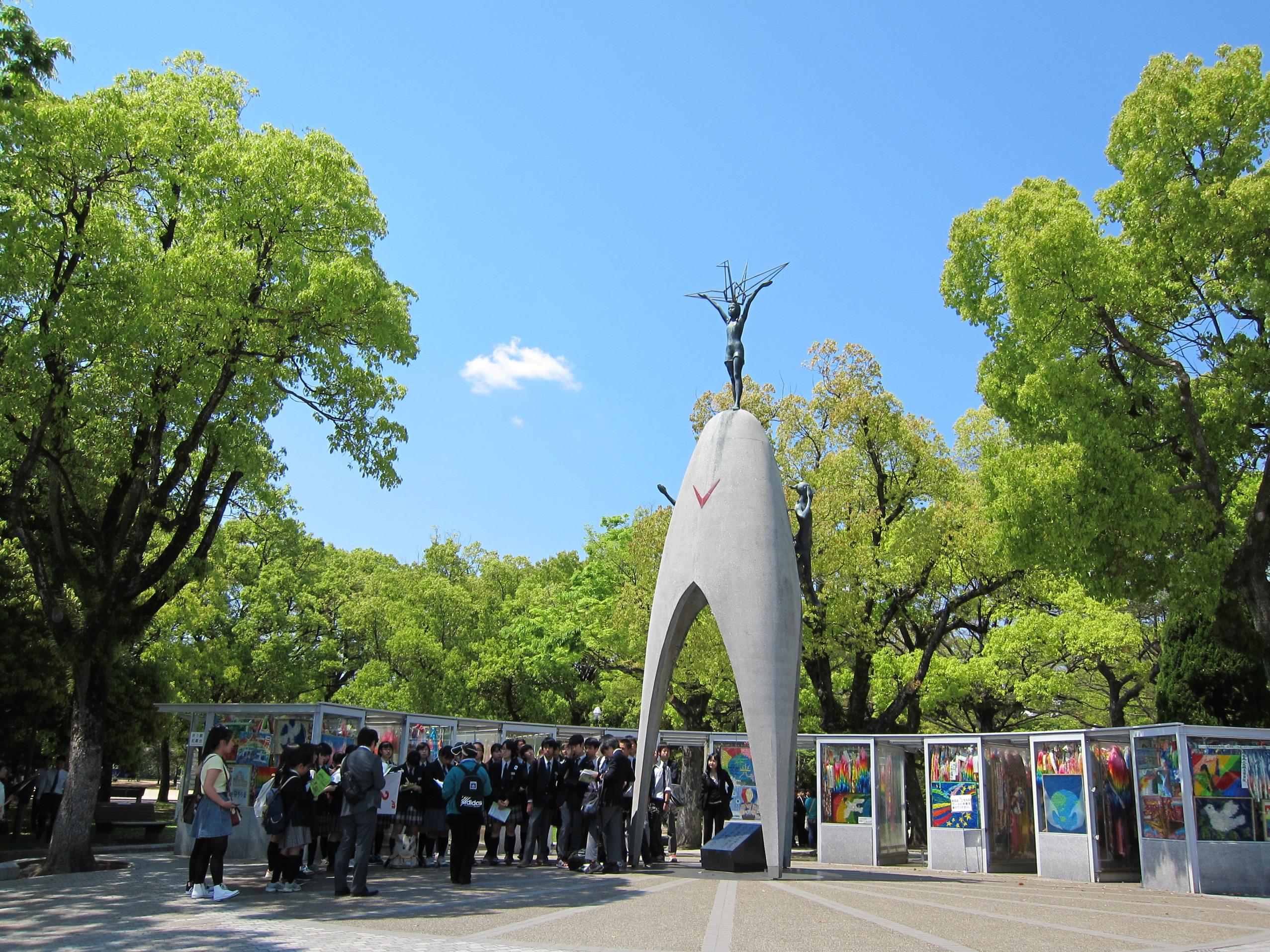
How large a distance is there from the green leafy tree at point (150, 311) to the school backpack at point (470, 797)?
518 centimetres

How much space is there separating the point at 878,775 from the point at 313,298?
12.8 meters

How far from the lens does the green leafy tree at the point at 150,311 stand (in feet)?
39.3

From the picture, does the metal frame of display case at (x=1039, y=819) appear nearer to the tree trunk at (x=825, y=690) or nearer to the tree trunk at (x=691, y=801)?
the tree trunk at (x=691, y=801)

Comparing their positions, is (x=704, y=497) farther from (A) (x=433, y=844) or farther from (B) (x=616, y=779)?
(A) (x=433, y=844)

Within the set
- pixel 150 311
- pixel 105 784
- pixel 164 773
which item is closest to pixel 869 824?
pixel 150 311

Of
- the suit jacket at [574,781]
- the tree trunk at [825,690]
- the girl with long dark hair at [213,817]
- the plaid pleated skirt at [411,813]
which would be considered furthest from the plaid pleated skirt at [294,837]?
the tree trunk at [825,690]

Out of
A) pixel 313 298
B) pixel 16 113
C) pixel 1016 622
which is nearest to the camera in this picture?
pixel 16 113

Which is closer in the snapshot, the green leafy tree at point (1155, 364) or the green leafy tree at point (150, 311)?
the green leafy tree at point (150, 311)

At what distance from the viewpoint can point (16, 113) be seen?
11148 mm

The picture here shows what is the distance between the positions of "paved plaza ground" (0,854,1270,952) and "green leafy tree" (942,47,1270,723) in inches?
185

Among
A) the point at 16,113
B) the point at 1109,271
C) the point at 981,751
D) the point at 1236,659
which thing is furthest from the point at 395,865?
the point at 1236,659

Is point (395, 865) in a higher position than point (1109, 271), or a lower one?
lower

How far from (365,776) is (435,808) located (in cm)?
307

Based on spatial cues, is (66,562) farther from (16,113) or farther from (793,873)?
(793,873)
